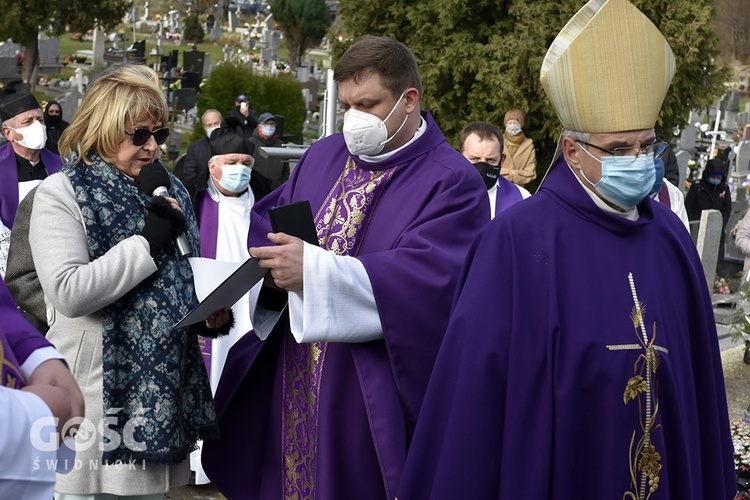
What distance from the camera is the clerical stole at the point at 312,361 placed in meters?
3.80

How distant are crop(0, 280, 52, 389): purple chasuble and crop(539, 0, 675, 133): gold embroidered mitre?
1.56 meters

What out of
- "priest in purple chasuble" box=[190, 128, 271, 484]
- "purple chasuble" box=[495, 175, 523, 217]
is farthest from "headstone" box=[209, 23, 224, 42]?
"priest in purple chasuble" box=[190, 128, 271, 484]

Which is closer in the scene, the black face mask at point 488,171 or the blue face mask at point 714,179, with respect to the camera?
the black face mask at point 488,171

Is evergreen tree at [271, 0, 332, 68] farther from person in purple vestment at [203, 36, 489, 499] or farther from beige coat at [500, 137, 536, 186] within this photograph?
person in purple vestment at [203, 36, 489, 499]

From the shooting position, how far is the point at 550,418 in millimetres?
2789

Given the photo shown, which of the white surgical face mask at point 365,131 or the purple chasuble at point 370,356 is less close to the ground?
the white surgical face mask at point 365,131

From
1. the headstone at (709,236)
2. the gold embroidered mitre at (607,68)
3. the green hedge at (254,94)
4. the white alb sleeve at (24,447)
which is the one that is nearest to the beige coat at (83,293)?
the white alb sleeve at (24,447)

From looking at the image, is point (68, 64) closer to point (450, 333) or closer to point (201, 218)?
point (201, 218)

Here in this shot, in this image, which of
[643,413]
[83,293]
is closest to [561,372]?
[643,413]

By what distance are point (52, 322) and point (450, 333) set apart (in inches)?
55.5

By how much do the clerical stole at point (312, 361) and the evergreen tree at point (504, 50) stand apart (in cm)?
703

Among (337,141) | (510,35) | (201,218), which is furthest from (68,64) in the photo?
(337,141)

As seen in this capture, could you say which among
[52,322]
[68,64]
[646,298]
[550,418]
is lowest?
[68,64]

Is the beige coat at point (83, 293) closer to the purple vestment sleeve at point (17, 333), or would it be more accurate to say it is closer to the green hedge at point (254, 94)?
the purple vestment sleeve at point (17, 333)
